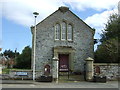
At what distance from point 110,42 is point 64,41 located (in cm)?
619

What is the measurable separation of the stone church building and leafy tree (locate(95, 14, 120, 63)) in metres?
1.86

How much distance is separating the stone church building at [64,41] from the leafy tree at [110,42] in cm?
186

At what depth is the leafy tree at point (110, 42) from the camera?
2317 cm

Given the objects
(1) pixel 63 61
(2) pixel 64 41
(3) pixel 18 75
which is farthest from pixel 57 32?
(3) pixel 18 75

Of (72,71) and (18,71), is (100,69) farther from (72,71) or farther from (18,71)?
(18,71)

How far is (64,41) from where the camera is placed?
27.0 meters

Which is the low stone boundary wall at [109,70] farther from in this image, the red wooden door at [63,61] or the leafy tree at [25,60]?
the leafy tree at [25,60]

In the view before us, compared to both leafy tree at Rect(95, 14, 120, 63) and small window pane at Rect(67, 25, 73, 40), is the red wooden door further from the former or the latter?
leafy tree at Rect(95, 14, 120, 63)

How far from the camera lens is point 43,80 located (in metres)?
20.8

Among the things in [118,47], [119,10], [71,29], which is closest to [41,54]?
[71,29]

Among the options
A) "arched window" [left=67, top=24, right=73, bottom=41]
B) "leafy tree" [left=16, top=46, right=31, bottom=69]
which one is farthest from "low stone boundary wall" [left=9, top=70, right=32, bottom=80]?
"leafy tree" [left=16, top=46, right=31, bottom=69]

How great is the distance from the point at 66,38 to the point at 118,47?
7140mm

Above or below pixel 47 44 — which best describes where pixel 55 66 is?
below

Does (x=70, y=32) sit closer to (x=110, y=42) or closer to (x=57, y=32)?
(x=57, y=32)
